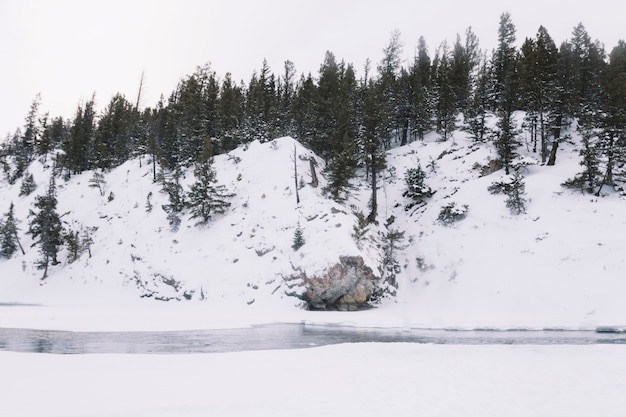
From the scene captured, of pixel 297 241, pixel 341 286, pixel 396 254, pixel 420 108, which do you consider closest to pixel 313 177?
pixel 297 241

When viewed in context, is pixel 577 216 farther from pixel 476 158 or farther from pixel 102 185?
pixel 102 185

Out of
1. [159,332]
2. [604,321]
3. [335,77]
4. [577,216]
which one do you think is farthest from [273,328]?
[335,77]

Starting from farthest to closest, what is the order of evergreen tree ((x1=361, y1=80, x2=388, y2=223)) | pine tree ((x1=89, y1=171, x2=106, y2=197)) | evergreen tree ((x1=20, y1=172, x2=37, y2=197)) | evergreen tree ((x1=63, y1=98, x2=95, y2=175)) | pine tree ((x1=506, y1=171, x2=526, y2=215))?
evergreen tree ((x1=20, y1=172, x2=37, y2=197)), evergreen tree ((x1=63, y1=98, x2=95, y2=175)), pine tree ((x1=89, y1=171, x2=106, y2=197)), evergreen tree ((x1=361, y1=80, x2=388, y2=223)), pine tree ((x1=506, y1=171, x2=526, y2=215))

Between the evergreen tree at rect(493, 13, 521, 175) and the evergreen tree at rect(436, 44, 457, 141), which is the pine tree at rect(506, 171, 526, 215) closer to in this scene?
the evergreen tree at rect(493, 13, 521, 175)

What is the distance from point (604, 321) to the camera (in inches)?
981

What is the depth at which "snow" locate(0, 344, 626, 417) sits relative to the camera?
8719 mm

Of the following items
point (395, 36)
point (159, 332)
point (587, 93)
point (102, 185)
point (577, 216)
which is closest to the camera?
point (159, 332)

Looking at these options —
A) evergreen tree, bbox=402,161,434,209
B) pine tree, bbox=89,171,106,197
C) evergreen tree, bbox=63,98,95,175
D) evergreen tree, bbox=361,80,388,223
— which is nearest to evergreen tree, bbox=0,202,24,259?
pine tree, bbox=89,171,106,197

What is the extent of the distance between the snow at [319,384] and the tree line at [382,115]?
27.1 metres

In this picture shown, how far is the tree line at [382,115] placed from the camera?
133 feet

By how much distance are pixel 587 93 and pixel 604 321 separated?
114 ft

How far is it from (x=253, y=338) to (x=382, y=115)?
31.1 m

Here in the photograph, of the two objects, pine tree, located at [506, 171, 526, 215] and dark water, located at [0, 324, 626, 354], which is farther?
pine tree, located at [506, 171, 526, 215]

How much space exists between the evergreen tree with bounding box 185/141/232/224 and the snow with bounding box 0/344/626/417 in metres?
28.4
